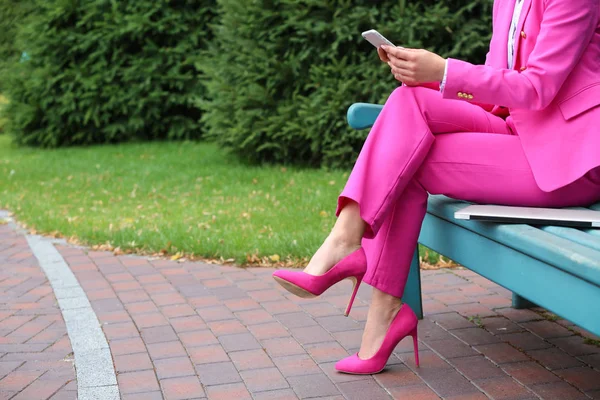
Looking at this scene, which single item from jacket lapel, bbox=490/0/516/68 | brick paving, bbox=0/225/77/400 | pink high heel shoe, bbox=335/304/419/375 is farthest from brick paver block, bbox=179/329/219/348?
jacket lapel, bbox=490/0/516/68

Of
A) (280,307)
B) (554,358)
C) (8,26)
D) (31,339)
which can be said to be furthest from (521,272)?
(8,26)

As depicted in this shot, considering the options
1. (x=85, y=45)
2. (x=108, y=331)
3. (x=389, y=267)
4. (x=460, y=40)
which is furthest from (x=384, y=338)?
(x=85, y=45)

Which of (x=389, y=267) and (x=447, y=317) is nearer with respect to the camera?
(x=389, y=267)

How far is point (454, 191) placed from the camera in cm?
289

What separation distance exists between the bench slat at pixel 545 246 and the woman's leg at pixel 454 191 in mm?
114

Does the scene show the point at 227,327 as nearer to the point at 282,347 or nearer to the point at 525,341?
the point at 282,347

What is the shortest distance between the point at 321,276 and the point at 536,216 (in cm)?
72

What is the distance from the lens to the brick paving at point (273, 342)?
292 centimetres

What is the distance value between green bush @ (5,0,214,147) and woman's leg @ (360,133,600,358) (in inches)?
374

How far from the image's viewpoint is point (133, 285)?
449 centimetres

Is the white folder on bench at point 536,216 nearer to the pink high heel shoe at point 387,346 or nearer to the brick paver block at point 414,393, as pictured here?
the pink high heel shoe at point 387,346

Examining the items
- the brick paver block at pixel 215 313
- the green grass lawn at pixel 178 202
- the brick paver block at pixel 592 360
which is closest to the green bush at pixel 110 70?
the green grass lawn at pixel 178 202

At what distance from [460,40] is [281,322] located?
16.1 feet

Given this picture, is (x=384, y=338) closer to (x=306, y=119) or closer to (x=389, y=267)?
(x=389, y=267)
